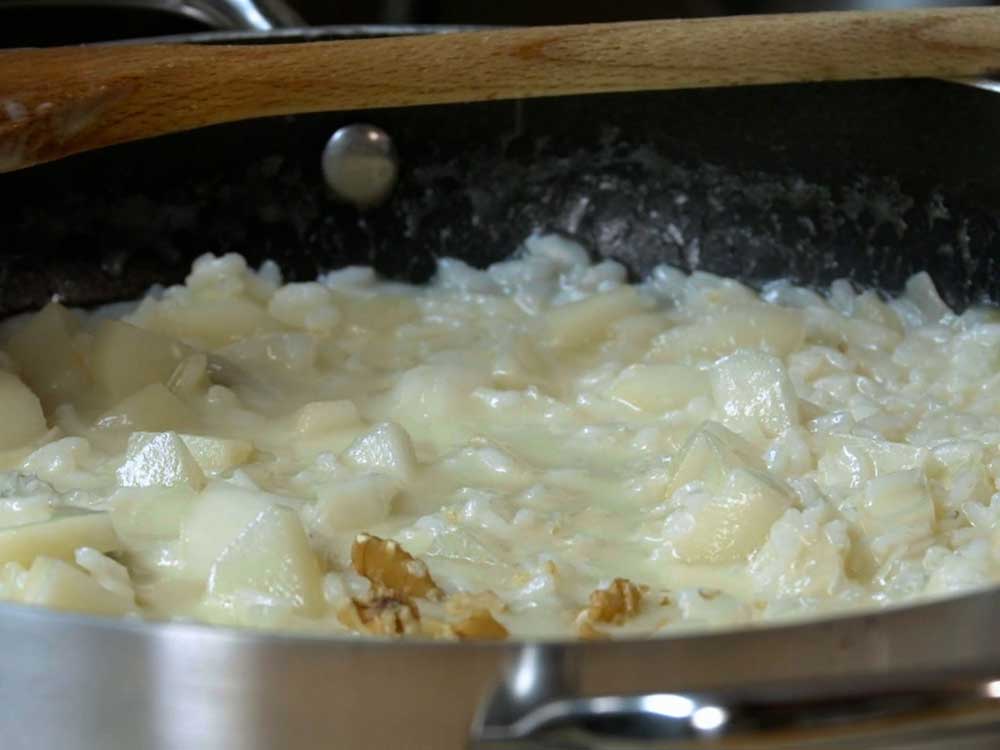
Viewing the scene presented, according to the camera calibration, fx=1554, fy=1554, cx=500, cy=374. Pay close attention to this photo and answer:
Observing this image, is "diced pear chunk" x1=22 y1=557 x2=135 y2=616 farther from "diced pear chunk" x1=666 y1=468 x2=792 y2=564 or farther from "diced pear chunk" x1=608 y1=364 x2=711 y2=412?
"diced pear chunk" x1=608 y1=364 x2=711 y2=412

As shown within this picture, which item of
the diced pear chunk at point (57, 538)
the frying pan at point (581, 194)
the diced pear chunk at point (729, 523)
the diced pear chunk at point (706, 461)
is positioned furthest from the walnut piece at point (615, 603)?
the frying pan at point (581, 194)

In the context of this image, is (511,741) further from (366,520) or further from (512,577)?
(366,520)

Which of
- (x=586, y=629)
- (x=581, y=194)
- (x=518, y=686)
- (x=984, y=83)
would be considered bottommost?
(x=586, y=629)

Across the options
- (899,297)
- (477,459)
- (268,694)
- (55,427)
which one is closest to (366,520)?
(477,459)

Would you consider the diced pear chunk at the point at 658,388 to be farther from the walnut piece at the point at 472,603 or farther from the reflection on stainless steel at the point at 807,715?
the reflection on stainless steel at the point at 807,715

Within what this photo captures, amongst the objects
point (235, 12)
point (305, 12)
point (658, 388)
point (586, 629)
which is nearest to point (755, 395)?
point (658, 388)

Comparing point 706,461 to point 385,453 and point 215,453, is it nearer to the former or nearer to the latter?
point 385,453

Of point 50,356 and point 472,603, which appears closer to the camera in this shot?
point 472,603

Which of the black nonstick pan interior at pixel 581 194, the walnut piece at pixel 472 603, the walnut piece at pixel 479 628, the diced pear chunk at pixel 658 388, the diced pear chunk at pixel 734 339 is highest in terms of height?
the black nonstick pan interior at pixel 581 194
